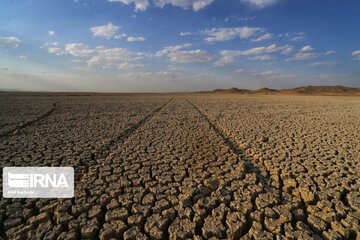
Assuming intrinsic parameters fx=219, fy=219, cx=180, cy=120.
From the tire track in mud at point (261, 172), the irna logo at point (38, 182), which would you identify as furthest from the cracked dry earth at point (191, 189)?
the irna logo at point (38, 182)

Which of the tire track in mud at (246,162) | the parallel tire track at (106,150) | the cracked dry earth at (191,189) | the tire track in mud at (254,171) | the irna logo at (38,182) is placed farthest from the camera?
the parallel tire track at (106,150)

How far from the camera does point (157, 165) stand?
3.80 meters

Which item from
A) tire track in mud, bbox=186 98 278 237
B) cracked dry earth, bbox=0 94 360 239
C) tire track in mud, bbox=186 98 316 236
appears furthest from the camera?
tire track in mud, bbox=186 98 316 236

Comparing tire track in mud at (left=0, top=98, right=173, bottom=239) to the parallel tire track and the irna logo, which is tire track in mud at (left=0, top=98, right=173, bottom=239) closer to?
the parallel tire track

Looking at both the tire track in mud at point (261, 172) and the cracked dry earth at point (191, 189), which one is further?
the tire track in mud at point (261, 172)

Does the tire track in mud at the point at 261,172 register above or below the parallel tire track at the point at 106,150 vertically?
below

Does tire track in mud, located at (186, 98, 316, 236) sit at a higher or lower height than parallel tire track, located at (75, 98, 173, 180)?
lower

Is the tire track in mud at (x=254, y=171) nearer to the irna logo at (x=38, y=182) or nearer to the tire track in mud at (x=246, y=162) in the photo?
the tire track in mud at (x=246, y=162)

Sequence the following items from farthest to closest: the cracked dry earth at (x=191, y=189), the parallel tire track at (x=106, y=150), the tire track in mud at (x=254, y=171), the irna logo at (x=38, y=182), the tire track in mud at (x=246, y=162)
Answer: the parallel tire track at (x=106, y=150), the irna logo at (x=38, y=182), the tire track in mud at (x=254, y=171), the tire track in mud at (x=246, y=162), the cracked dry earth at (x=191, y=189)

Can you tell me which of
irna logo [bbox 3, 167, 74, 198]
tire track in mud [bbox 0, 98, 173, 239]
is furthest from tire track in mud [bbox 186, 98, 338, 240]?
irna logo [bbox 3, 167, 74, 198]

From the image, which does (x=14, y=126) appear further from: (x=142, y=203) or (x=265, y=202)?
(x=265, y=202)

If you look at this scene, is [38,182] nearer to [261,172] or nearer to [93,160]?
[93,160]

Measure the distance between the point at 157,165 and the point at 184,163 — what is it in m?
0.48

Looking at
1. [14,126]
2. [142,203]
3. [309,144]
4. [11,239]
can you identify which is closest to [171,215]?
[142,203]
